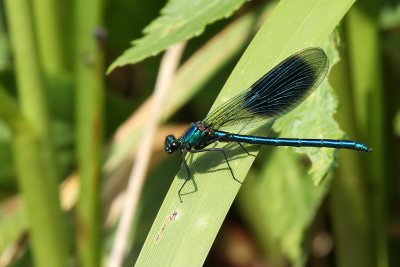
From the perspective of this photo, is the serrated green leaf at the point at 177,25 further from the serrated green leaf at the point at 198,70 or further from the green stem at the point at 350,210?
the serrated green leaf at the point at 198,70

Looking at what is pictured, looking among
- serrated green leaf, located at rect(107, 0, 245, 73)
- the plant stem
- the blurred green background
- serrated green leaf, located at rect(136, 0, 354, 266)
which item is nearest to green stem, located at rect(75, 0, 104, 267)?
the blurred green background

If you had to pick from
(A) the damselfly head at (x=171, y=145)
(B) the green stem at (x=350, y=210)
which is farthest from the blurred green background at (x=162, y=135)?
(A) the damselfly head at (x=171, y=145)

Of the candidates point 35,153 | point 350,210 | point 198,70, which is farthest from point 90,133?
point 350,210

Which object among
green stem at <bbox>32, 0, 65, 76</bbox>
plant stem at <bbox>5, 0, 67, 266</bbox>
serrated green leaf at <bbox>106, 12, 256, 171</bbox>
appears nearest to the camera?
plant stem at <bbox>5, 0, 67, 266</bbox>

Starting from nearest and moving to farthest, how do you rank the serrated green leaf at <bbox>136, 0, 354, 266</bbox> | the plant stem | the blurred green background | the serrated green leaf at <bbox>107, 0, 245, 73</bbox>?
the serrated green leaf at <bbox>136, 0, 354, 266</bbox> → the serrated green leaf at <bbox>107, 0, 245, 73</bbox> → the blurred green background → the plant stem

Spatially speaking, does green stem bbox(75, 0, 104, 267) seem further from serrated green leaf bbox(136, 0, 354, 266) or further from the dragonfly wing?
serrated green leaf bbox(136, 0, 354, 266)

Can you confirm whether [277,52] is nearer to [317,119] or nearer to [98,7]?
[317,119]
